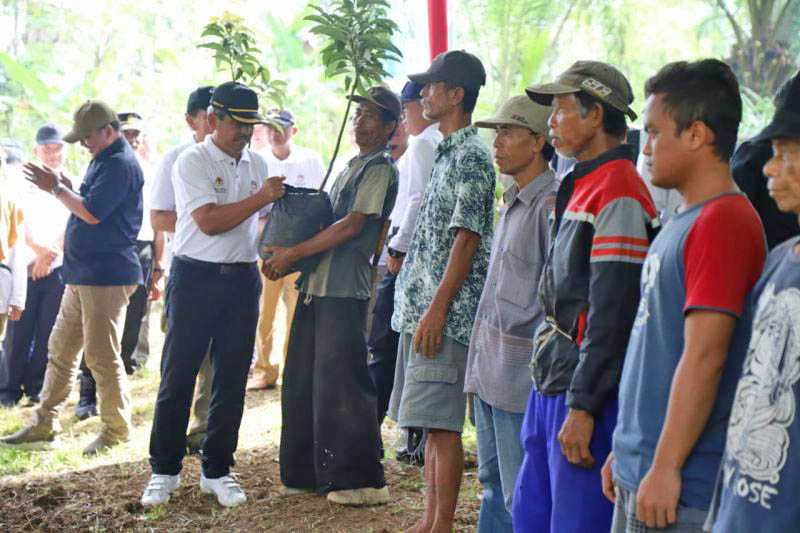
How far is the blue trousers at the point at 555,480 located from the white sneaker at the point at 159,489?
107 inches

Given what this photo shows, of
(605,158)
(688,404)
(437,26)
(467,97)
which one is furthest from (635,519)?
(437,26)

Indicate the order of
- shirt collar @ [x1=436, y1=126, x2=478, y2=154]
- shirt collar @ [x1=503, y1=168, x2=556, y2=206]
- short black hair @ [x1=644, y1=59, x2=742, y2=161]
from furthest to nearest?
shirt collar @ [x1=436, y1=126, x2=478, y2=154] < shirt collar @ [x1=503, y1=168, x2=556, y2=206] < short black hair @ [x1=644, y1=59, x2=742, y2=161]

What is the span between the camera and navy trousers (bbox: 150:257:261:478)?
5.44 metres

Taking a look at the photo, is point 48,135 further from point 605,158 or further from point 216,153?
point 605,158

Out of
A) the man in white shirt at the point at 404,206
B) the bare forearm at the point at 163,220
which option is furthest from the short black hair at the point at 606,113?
the bare forearm at the point at 163,220

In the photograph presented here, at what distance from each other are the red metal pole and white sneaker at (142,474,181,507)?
11.0 feet

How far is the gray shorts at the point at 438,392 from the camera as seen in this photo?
4355 mm

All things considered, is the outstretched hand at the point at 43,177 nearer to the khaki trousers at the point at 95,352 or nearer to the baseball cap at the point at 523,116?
the khaki trousers at the point at 95,352

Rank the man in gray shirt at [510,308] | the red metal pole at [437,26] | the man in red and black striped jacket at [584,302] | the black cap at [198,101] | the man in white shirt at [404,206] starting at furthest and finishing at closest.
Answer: the red metal pole at [437,26] → the black cap at [198,101] → the man in white shirt at [404,206] → the man in gray shirt at [510,308] → the man in red and black striped jacket at [584,302]

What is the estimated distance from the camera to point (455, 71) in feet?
14.8

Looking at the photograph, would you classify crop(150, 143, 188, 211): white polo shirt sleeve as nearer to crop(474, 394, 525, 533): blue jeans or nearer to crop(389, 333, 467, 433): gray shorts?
crop(389, 333, 467, 433): gray shorts

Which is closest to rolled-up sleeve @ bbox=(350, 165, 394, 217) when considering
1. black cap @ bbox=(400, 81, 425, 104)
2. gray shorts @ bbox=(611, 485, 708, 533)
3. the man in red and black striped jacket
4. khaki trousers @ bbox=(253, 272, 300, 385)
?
black cap @ bbox=(400, 81, 425, 104)

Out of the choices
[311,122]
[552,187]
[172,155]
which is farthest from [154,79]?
[552,187]

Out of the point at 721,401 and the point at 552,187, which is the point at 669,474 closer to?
the point at 721,401
